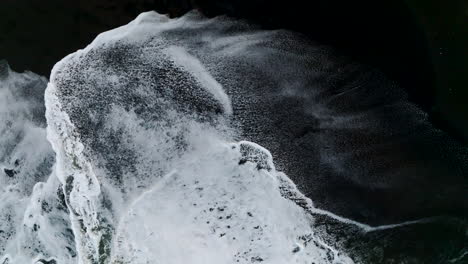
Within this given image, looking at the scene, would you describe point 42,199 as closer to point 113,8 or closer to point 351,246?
point 113,8

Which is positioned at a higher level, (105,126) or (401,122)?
(401,122)

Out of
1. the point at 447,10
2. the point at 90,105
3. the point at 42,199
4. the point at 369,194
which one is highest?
the point at 447,10

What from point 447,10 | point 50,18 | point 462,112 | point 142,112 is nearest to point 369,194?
point 462,112

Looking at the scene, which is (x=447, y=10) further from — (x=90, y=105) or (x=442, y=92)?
(x=90, y=105)

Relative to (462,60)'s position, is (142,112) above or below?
below

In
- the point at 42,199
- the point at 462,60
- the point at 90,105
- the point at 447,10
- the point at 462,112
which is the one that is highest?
the point at 447,10

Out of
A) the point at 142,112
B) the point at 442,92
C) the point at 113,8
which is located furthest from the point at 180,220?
the point at 442,92
